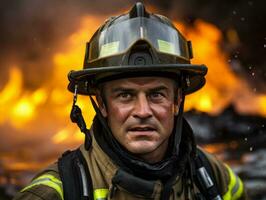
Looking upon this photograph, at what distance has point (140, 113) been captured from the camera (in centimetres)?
301

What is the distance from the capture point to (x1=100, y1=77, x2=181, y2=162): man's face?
9.95 ft

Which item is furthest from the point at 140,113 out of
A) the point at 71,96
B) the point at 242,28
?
the point at 242,28

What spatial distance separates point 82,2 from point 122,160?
8.53 meters

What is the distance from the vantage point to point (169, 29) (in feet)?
10.9

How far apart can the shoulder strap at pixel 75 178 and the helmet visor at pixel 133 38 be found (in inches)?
25.1

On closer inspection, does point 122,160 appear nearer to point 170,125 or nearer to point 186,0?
point 170,125

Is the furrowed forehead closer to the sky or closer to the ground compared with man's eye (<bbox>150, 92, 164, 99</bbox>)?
closer to the sky

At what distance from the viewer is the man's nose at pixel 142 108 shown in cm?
301

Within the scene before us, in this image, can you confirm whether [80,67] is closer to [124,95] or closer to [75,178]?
[124,95]

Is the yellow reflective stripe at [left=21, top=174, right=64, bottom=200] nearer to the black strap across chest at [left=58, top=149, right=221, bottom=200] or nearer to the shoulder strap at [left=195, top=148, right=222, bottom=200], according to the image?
the black strap across chest at [left=58, top=149, right=221, bottom=200]

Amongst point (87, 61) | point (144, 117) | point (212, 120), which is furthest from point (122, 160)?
point (212, 120)

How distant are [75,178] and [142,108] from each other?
520 mm

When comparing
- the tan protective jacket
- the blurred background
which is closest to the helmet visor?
the tan protective jacket

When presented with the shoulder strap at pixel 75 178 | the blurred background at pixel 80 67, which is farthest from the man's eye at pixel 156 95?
the blurred background at pixel 80 67
